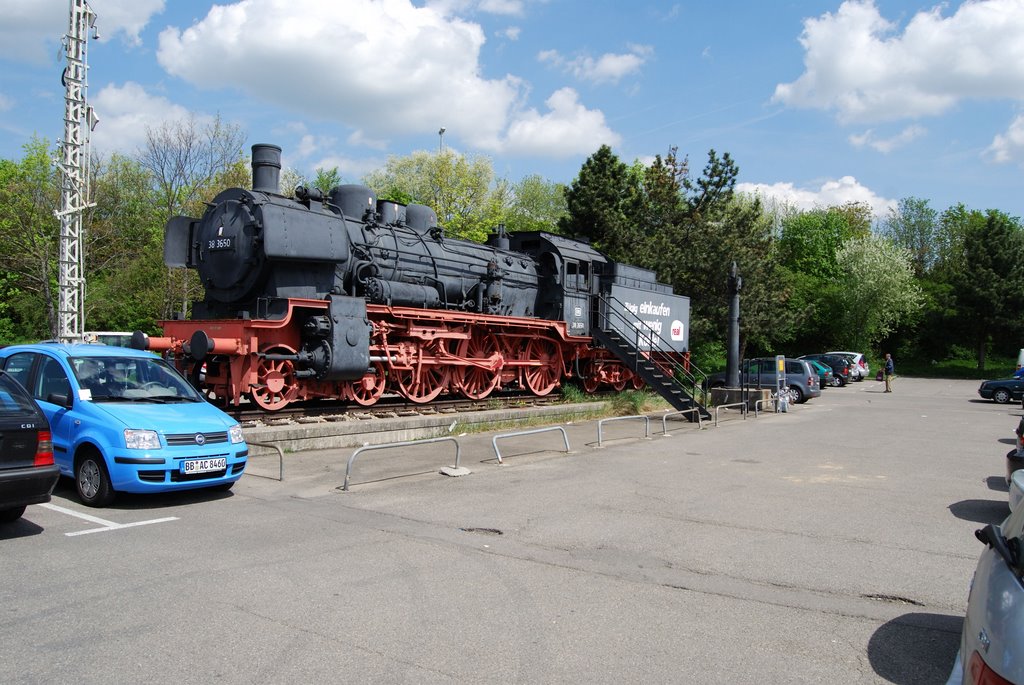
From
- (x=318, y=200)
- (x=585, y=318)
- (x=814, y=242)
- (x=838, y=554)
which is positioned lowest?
(x=838, y=554)

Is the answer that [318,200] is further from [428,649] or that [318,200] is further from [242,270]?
[428,649]

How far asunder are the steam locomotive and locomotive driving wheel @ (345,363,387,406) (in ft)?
0.10

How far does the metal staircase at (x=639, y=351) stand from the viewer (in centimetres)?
1872

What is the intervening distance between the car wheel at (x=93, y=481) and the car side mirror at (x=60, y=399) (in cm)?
61

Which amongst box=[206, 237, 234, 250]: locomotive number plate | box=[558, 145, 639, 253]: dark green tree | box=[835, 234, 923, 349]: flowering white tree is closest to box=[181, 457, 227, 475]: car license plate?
box=[206, 237, 234, 250]: locomotive number plate

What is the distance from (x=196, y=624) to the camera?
15.4 ft

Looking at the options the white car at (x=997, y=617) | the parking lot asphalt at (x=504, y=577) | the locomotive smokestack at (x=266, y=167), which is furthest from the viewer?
the locomotive smokestack at (x=266, y=167)

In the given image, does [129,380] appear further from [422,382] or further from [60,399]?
[422,382]

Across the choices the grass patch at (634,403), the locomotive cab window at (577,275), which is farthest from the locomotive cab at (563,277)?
the grass patch at (634,403)

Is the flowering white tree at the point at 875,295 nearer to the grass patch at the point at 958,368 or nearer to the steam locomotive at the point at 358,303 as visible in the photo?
the grass patch at the point at 958,368

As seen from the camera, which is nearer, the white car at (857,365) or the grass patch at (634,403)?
the grass patch at (634,403)

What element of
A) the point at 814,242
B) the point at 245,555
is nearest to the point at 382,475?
the point at 245,555

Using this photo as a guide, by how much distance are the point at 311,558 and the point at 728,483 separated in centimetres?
587

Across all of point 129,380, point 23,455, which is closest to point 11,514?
point 23,455
